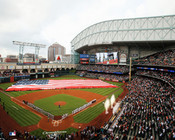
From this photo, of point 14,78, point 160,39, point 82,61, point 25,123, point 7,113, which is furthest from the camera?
point 82,61

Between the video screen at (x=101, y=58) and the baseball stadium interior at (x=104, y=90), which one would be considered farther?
the video screen at (x=101, y=58)

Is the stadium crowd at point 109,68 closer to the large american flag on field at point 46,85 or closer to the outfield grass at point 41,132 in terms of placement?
the large american flag on field at point 46,85

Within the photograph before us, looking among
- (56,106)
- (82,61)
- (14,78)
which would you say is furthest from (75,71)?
(56,106)

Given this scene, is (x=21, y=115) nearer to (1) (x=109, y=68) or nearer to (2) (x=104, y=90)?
(2) (x=104, y=90)

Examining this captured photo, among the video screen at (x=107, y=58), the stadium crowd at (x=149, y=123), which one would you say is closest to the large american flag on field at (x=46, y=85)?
the video screen at (x=107, y=58)

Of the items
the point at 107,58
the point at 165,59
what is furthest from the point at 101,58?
the point at 165,59

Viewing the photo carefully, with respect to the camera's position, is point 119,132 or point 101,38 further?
point 101,38

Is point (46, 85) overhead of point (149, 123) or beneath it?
beneath

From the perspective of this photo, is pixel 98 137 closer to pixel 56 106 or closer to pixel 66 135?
pixel 66 135

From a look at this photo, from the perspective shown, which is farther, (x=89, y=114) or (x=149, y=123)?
(x=89, y=114)
